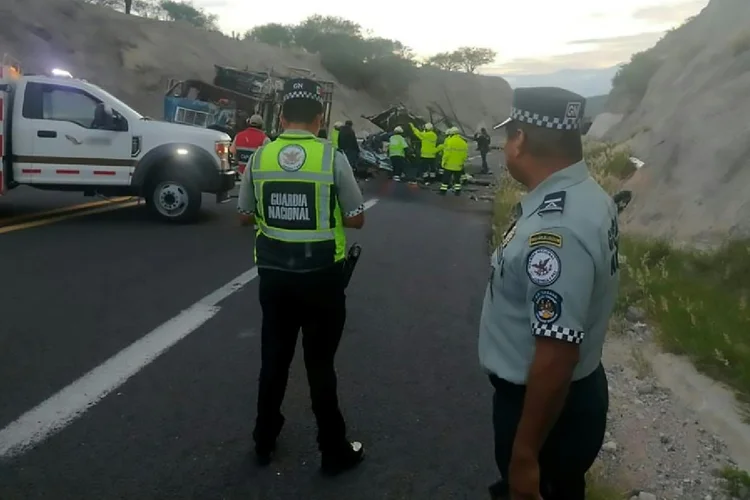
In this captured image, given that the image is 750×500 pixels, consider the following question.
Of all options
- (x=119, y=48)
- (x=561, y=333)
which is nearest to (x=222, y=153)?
(x=561, y=333)

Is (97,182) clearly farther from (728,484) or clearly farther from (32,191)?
(728,484)

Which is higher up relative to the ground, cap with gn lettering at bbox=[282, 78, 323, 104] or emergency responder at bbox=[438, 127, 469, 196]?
cap with gn lettering at bbox=[282, 78, 323, 104]

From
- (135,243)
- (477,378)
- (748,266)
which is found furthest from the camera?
(135,243)

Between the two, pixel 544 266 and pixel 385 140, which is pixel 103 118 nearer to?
pixel 544 266

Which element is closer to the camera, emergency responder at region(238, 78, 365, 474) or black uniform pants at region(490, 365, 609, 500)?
black uniform pants at region(490, 365, 609, 500)

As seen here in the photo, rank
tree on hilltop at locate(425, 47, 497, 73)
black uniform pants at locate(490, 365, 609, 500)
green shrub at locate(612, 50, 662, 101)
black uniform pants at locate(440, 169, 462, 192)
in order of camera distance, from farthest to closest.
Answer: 1. tree on hilltop at locate(425, 47, 497, 73)
2. green shrub at locate(612, 50, 662, 101)
3. black uniform pants at locate(440, 169, 462, 192)
4. black uniform pants at locate(490, 365, 609, 500)

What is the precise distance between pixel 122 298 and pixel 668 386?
15.7ft

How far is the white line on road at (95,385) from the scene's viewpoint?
450 cm

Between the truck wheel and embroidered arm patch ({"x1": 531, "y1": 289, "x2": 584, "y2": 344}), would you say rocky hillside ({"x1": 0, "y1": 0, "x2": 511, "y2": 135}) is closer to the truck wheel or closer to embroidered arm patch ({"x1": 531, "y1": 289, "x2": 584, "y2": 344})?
the truck wheel

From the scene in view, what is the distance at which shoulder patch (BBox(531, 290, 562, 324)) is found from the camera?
2168 mm

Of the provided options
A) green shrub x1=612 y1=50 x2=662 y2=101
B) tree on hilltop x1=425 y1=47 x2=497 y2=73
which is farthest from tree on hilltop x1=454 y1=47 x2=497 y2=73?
green shrub x1=612 y1=50 x2=662 y2=101

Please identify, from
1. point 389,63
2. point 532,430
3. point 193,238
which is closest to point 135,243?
point 193,238

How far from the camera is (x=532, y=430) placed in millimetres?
2223

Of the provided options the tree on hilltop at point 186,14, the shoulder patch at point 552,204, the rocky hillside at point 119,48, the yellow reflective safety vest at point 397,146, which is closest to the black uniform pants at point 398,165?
the yellow reflective safety vest at point 397,146
